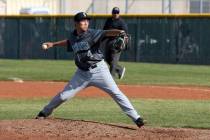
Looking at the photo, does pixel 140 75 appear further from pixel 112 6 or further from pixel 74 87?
pixel 112 6

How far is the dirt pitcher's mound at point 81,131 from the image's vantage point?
8828 mm

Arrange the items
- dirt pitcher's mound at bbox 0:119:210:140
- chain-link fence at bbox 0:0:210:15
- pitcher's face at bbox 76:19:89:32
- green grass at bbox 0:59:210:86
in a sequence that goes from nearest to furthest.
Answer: dirt pitcher's mound at bbox 0:119:210:140
pitcher's face at bbox 76:19:89:32
green grass at bbox 0:59:210:86
chain-link fence at bbox 0:0:210:15

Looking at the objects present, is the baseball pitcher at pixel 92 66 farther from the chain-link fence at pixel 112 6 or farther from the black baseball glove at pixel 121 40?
the chain-link fence at pixel 112 6

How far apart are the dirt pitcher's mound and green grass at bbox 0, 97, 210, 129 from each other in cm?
91

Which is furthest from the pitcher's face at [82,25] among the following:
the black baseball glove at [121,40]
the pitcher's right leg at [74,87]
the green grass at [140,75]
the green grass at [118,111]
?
the green grass at [140,75]

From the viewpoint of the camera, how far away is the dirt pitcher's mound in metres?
8.83

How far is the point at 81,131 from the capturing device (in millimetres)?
9141

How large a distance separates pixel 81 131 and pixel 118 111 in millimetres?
2946

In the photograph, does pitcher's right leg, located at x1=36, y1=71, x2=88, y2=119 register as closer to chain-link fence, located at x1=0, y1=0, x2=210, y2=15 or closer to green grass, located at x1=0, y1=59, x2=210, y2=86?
green grass, located at x1=0, y1=59, x2=210, y2=86

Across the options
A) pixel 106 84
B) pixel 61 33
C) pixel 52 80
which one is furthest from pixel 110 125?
pixel 61 33

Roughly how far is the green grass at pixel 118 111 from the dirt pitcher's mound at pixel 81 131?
910mm

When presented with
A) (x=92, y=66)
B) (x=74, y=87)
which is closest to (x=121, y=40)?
(x=92, y=66)

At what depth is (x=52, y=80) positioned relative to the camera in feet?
62.0

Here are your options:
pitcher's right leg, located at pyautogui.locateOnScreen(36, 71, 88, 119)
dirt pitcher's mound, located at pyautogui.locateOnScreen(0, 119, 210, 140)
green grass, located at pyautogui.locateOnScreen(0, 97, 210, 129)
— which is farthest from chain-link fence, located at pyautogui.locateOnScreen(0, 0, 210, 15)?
dirt pitcher's mound, located at pyautogui.locateOnScreen(0, 119, 210, 140)
